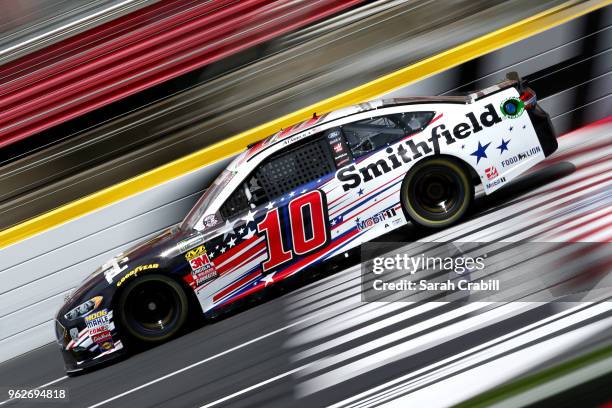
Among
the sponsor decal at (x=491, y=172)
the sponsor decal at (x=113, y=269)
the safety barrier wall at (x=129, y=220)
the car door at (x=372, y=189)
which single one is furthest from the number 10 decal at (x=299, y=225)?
the safety barrier wall at (x=129, y=220)

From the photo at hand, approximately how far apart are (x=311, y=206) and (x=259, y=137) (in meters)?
2.34

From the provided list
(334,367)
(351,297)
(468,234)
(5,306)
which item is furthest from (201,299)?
(5,306)

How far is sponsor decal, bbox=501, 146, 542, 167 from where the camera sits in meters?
7.00

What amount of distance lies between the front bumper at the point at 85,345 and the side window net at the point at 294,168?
6.08 ft

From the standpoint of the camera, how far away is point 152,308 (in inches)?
277

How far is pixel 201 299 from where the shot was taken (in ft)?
22.6

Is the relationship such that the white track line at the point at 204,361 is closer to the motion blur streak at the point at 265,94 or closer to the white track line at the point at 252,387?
the white track line at the point at 252,387

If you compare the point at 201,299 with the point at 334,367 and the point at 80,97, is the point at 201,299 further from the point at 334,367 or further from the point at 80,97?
the point at 80,97

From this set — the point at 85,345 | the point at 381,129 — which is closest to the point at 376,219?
the point at 381,129

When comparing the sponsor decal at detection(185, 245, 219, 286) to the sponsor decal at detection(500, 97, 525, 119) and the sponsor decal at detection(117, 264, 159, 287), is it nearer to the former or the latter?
the sponsor decal at detection(117, 264, 159, 287)

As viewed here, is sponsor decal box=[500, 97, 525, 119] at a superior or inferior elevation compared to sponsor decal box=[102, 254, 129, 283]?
superior

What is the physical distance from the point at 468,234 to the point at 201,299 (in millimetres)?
2386

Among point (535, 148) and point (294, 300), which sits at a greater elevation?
point (535, 148)

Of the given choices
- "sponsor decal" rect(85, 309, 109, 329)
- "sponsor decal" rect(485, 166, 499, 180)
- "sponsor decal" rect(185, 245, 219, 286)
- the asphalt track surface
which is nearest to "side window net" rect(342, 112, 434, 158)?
"sponsor decal" rect(485, 166, 499, 180)
